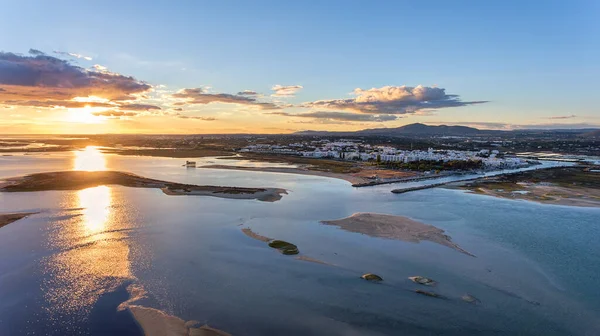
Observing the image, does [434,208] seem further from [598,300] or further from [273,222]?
[598,300]

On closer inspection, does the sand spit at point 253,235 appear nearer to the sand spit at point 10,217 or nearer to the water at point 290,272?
the water at point 290,272

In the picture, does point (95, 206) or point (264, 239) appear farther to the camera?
point (95, 206)

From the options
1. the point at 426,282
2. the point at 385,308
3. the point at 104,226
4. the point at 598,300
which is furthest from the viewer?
the point at 104,226

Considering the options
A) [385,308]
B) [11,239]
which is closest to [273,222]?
[385,308]

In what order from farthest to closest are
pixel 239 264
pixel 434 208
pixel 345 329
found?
1. pixel 434 208
2. pixel 239 264
3. pixel 345 329

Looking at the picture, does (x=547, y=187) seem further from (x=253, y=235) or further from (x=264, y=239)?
(x=253, y=235)

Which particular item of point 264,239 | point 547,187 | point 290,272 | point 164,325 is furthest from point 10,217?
point 547,187

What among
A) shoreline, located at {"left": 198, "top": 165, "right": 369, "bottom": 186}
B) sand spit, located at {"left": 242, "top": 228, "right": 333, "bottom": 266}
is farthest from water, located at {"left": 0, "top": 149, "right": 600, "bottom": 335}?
shoreline, located at {"left": 198, "top": 165, "right": 369, "bottom": 186}

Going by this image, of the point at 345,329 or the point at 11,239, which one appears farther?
the point at 11,239
